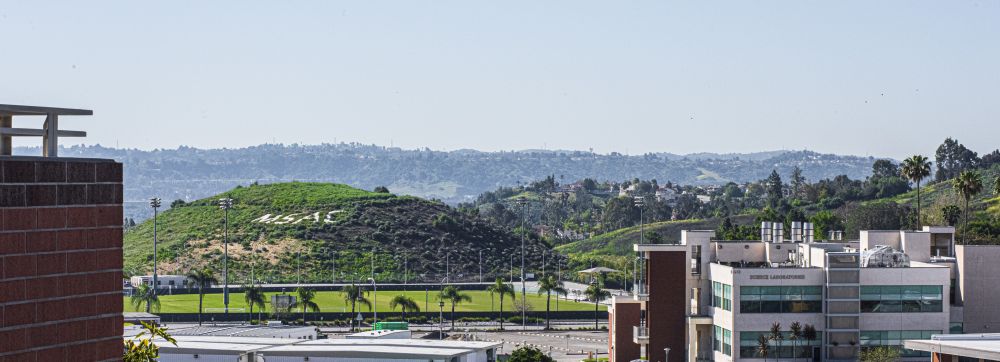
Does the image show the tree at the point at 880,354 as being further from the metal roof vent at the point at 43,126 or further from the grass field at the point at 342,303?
the grass field at the point at 342,303

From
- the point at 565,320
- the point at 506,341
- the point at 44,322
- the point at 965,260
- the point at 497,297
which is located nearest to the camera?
the point at 44,322

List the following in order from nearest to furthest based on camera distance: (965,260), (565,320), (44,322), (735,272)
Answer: (44,322)
(735,272)
(965,260)
(565,320)

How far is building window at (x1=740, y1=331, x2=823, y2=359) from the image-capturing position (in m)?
82.6

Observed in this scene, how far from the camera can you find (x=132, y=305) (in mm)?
160875

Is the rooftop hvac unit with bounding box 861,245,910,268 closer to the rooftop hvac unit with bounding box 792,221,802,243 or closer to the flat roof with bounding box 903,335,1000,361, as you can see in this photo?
the flat roof with bounding box 903,335,1000,361

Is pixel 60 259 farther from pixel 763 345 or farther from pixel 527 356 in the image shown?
pixel 527 356

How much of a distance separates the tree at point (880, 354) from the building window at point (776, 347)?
3032mm

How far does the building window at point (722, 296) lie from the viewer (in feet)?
272

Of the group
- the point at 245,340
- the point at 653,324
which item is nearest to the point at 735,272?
the point at 653,324

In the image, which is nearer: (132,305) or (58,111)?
(58,111)

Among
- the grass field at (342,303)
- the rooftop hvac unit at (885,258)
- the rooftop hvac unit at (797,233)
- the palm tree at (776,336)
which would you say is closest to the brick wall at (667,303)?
the palm tree at (776,336)

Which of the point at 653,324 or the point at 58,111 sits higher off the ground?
the point at 58,111

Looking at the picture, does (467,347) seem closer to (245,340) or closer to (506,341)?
(245,340)

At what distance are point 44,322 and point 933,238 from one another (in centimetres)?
6779
